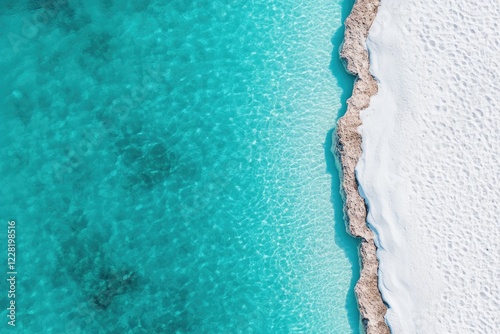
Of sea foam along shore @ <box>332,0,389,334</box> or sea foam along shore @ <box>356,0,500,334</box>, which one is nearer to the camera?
sea foam along shore @ <box>332,0,389,334</box>

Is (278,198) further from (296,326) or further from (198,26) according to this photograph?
(198,26)

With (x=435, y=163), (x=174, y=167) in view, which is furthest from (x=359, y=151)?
(x=174, y=167)

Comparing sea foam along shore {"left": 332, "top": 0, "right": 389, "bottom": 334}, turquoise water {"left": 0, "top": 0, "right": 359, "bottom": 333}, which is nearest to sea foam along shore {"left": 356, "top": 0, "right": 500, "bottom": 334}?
sea foam along shore {"left": 332, "top": 0, "right": 389, "bottom": 334}

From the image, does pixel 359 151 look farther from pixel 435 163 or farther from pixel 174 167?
pixel 174 167

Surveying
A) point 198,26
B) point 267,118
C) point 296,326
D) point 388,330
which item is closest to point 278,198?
point 267,118

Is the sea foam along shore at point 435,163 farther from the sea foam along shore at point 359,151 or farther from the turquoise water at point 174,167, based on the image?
the turquoise water at point 174,167

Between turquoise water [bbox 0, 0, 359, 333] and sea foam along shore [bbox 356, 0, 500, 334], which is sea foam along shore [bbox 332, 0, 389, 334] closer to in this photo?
sea foam along shore [bbox 356, 0, 500, 334]
